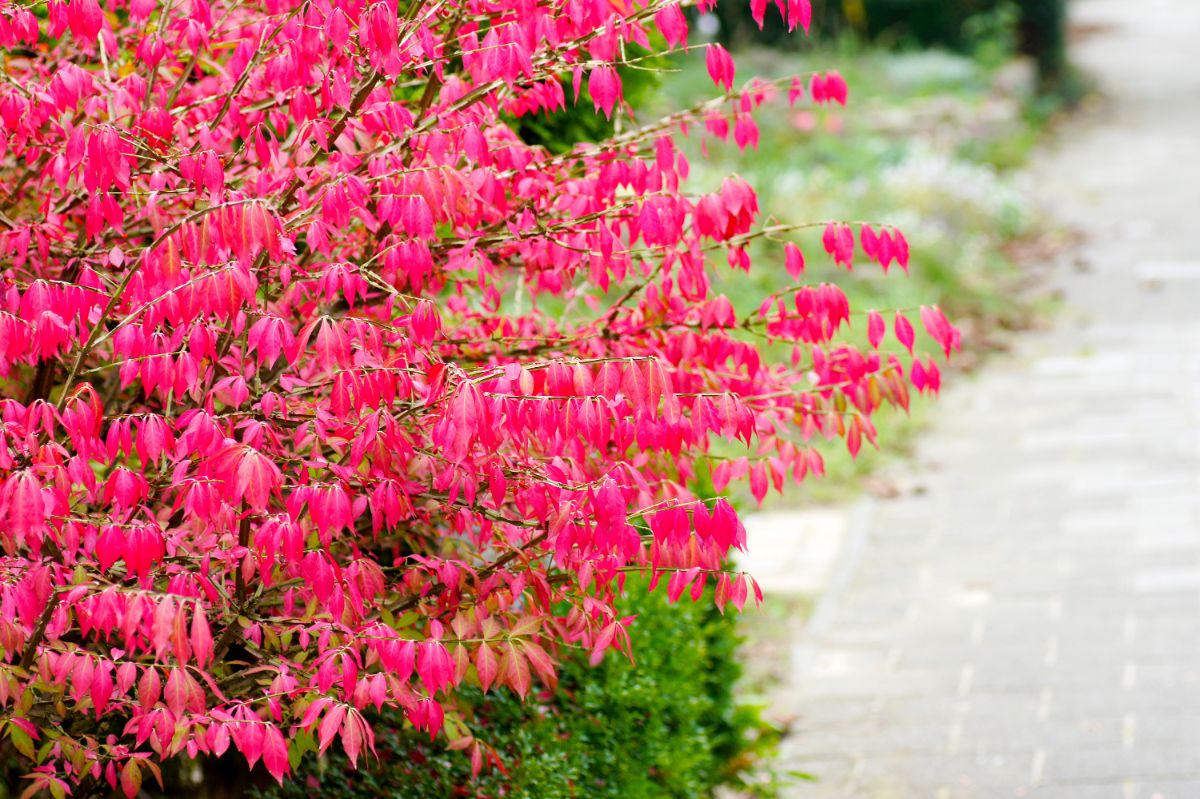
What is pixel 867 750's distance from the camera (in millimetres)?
5242

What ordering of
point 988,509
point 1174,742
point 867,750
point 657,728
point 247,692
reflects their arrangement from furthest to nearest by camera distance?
point 988,509, point 867,750, point 1174,742, point 657,728, point 247,692

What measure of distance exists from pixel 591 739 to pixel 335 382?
64.4 inches

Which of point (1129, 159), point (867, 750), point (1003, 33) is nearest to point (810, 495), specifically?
point (867, 750)

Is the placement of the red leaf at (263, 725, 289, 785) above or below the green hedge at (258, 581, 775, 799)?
above

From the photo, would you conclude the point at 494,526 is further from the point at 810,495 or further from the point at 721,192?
the point at 810,495

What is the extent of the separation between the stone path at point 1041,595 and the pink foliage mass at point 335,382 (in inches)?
74.5

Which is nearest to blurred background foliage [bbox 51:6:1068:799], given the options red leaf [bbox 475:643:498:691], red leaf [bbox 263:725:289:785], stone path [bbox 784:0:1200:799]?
stone path [bbox 784:0:1200:799]

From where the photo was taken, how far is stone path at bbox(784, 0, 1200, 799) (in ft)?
16.4

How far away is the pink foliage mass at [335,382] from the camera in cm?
272

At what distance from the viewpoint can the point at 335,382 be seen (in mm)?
2846

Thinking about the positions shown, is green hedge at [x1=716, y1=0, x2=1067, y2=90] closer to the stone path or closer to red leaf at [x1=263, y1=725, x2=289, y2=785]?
the stone path

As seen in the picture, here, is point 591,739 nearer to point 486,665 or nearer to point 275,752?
point 486,665

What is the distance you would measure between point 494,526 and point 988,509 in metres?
4.70

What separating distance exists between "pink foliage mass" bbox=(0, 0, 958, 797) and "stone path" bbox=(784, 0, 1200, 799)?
1.89m
